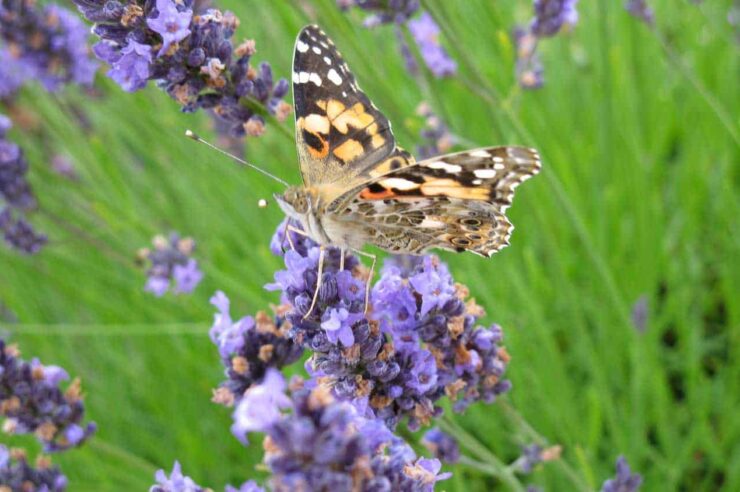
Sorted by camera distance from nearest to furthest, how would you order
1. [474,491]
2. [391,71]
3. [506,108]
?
[506,108]
[474,491]
[391,71]

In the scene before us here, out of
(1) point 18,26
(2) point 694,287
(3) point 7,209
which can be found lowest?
(2) point 694,287

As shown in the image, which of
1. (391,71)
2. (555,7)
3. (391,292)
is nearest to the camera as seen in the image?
(391,292)

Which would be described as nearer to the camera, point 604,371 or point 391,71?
point 604,371

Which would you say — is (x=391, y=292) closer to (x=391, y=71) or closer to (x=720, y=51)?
(x=391, y=71)

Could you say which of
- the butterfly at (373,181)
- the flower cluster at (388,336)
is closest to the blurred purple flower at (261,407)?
the flower cluster at (388,336)

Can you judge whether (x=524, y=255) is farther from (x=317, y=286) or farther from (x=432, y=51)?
(x=317, y=286)

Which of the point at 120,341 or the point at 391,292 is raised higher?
the point at 120,341

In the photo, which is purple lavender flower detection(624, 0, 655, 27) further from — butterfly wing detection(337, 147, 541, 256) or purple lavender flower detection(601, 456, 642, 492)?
purple lavender flower detection(601, 456, 642, 492)

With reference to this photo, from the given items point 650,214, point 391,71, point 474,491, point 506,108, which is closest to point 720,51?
point 650,214
